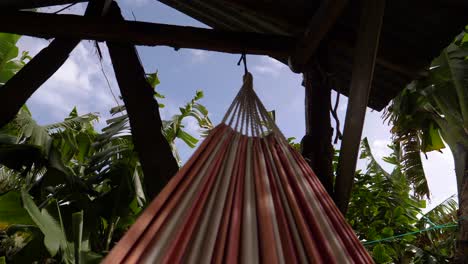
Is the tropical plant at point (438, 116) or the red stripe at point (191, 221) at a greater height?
the tropical plant at point (438, 116)

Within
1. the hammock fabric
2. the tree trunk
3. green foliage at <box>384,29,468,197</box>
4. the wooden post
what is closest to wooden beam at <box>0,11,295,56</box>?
the wooden post

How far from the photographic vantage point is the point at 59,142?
291cm

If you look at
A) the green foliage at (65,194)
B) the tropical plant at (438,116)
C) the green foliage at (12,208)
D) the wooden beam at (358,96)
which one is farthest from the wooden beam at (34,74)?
the tropical plant at (438,116)

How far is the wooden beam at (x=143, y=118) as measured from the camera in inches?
36.3

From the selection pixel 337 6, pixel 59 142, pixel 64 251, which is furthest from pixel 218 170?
Answer: pixel 59 142

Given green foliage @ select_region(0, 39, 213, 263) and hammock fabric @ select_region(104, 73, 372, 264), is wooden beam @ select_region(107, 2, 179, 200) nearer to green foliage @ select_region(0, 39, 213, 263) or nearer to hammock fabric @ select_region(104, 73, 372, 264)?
hammock fabric @ select_region(104, 73, 372, 264)

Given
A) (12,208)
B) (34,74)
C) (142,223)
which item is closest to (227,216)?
(142,223)

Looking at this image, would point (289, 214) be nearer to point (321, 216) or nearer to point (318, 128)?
point (321, 216)

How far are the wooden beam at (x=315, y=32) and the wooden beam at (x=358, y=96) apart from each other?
0.06 metres

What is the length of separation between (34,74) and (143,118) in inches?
11.4

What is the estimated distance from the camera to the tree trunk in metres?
2.31

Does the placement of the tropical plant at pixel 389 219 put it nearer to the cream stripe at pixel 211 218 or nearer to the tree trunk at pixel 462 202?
the tree trunk at pixel 462 202

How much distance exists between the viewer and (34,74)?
3.16 feet

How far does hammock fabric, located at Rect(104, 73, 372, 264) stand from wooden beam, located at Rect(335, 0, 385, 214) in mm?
176
